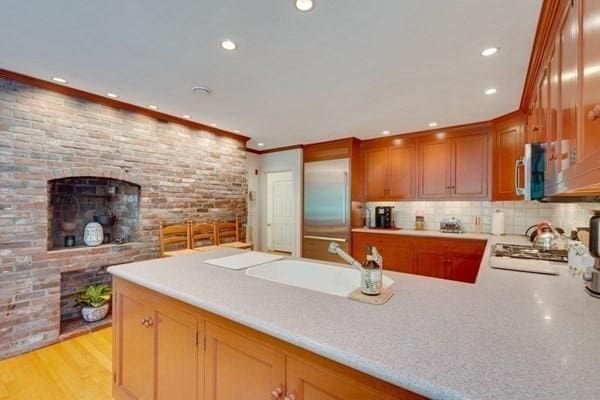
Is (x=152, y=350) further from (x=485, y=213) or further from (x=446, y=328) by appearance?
(x=485, y=213)

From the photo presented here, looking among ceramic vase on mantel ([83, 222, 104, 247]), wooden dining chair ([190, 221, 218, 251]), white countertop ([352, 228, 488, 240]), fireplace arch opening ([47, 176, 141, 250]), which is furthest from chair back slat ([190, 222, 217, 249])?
white countertop ([352, 228, 488, 240])

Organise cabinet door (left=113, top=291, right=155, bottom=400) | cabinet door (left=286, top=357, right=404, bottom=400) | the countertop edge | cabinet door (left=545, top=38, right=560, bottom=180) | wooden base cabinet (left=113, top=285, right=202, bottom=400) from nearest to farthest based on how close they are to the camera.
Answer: the countertop edge
cabinet door (left=286, top=357, right=404, bottom=400)
wooden base cabinet (left=113, top=285, right=202, bottom=400)
cabinet door (left=545, top=38, right=560, bottom=180)
cabinet door (left=113, top=291, right=155, bottom=400)

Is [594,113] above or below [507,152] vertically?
below

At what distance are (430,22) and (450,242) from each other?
2708mm

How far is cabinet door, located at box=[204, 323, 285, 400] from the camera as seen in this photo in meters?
0.97

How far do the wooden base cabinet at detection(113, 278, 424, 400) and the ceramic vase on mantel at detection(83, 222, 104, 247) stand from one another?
1735 millimetres

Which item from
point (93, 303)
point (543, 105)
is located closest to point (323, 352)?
point (543, 105)

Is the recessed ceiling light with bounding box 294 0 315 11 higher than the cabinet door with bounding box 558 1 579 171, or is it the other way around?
the recessed ceiling light with bounding box 294 0 315 11

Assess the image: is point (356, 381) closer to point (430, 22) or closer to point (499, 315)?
point (499, 315)

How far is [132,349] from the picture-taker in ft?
5.30

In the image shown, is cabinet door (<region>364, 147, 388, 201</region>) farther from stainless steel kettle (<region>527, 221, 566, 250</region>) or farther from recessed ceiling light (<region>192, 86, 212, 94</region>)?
recessed ceiling light (<region>192, 86, 212, 94</region>)

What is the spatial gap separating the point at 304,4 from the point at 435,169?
322 centimetres

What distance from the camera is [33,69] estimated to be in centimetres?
235

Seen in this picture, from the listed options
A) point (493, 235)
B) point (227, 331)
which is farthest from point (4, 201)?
point (493, 235)
